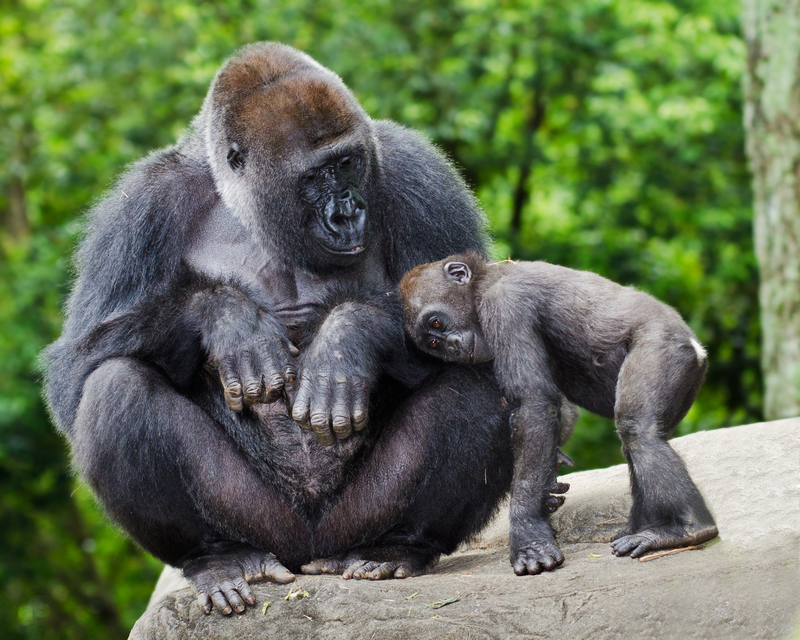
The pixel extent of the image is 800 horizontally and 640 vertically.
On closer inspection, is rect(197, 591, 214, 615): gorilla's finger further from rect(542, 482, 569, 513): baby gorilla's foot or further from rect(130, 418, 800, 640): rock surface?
rect(542, 482, 569, 513): baby gorilla's foot

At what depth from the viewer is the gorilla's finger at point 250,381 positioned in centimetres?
358

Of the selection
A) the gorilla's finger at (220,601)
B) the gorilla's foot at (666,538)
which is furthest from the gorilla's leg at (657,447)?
the gorilla's finger at (220,601)

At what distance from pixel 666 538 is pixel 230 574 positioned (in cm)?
170

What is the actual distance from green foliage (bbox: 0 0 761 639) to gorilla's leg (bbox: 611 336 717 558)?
5661 mm

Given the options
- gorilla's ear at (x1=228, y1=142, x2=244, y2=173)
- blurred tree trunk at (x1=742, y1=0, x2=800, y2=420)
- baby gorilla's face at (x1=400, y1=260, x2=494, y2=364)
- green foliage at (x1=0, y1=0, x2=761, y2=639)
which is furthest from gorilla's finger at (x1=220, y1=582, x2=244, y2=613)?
green foliage at (x1=0, y1=0, x2=761, y2=639)

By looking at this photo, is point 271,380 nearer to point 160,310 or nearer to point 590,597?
point 160,310

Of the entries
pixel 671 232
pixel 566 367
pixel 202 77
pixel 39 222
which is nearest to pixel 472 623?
pixel 566 367

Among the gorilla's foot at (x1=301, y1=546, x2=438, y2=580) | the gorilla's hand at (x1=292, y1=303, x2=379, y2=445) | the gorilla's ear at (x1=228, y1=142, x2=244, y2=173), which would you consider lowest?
the gorilla's foot at (x1=301, y1=546, x2=438, y2=580)

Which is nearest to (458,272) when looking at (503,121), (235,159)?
(235,159)

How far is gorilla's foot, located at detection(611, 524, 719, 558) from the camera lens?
3.28 m

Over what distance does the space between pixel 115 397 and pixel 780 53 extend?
5142 millimetres

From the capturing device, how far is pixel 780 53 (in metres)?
6.16

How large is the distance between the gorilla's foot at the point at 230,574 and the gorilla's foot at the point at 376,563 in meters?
0.21

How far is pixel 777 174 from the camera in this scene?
20.5 ft
